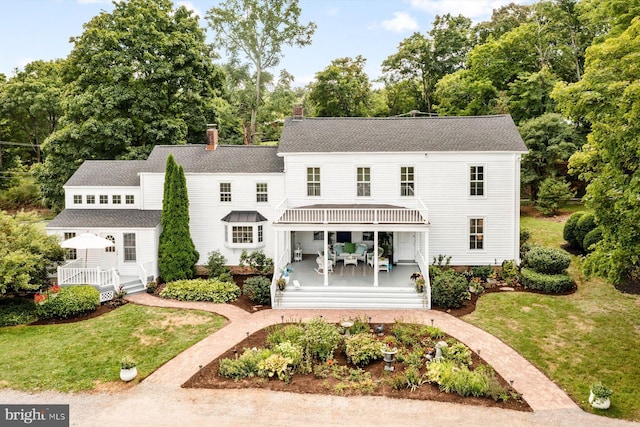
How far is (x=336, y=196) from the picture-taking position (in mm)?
22031

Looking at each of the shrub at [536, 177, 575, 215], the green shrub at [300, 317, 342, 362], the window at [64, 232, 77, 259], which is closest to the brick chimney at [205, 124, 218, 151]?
the window at [64, 232, 77, 259]

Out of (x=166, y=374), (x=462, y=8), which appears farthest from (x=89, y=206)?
(x=462, y=8)

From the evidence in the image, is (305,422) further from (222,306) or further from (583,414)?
(222,306)

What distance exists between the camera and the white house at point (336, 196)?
21141 millimetres

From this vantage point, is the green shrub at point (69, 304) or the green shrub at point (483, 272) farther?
the green shrub at point (483, 272)

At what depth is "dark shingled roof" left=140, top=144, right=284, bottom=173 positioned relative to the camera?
2245 cm

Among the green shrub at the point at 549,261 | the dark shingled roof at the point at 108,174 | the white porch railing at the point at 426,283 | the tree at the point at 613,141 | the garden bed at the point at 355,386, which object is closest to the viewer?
the garden bed at the point at 355,386

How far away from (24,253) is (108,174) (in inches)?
284

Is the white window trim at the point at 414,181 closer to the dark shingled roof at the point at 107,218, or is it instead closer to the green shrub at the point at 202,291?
the green shrub at the point at 202,291

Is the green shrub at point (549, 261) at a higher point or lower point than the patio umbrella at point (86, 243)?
lower

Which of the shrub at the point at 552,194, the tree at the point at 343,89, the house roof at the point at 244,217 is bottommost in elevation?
the house roof at the point at 244,217

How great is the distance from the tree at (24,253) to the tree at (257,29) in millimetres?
24379

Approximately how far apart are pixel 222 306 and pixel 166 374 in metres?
5.51

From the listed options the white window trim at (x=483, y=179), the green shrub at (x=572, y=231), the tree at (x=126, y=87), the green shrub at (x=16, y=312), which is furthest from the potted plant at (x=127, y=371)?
the green shrub at (x=572, y=231)
